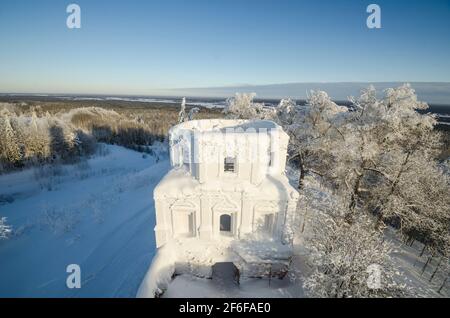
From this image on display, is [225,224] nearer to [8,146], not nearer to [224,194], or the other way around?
[224,194]

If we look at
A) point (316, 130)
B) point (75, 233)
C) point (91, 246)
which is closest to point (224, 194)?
point (316, 130)

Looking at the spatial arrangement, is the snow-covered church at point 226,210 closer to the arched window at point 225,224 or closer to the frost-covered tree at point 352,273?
the arched window at point 225,224

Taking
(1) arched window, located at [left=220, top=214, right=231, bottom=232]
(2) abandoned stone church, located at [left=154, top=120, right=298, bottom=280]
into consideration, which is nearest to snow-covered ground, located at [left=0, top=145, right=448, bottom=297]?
(2) abandoned stone church, located at [left=154, top=120, right=298, bottom=280]

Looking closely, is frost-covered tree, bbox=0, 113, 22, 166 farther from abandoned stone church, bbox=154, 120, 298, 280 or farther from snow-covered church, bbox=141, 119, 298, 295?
snow-covered church, bbox=141, 119, 298, 295

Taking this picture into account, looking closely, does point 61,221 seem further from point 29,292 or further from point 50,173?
point 50,173

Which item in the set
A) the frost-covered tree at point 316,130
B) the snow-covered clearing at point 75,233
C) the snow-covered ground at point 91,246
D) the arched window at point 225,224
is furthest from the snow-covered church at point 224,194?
the frost-covered tree at point 316,130
